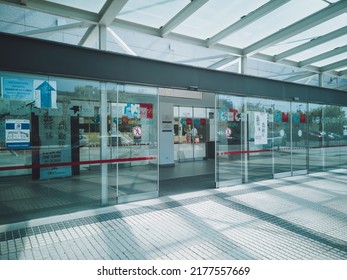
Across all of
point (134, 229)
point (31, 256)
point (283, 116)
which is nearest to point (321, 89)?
point (283, 116)

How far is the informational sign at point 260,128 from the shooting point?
29.4 feet

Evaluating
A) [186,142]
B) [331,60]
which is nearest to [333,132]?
[331,60]

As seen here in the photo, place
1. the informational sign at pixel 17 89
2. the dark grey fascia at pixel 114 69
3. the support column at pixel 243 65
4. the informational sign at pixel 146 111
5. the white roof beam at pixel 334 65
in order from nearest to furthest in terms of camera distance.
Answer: the dark grey fascia at pixel 114 69 < the informational sign at pixel 17 89 < the informational sign at pixel 146 111 < the support column at pixel 243 65 < the white roof beam at pixel 334 65

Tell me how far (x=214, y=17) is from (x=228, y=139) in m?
3.83

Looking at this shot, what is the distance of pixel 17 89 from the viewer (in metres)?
5.09

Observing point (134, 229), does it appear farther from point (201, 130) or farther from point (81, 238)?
point (201, 130)

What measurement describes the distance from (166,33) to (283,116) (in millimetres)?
5603

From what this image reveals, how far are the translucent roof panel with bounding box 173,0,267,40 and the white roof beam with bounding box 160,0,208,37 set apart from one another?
28 cm

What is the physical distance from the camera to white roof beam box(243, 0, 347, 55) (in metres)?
5.93

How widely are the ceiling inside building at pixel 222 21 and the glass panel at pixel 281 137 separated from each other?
2119 millimetres

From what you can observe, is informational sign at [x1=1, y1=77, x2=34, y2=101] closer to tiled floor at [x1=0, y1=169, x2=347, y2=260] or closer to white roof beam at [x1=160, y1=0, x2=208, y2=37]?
tiled floor at [x1=0, y1=169, x2=347, y2=260]

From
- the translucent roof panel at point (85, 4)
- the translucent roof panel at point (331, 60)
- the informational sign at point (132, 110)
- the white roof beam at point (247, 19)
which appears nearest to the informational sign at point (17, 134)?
the informational sign at point (132, 110)

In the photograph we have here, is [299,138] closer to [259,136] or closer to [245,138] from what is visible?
[259,136]

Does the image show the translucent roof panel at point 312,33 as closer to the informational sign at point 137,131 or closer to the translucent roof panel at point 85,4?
the informational sign at point 137,131
